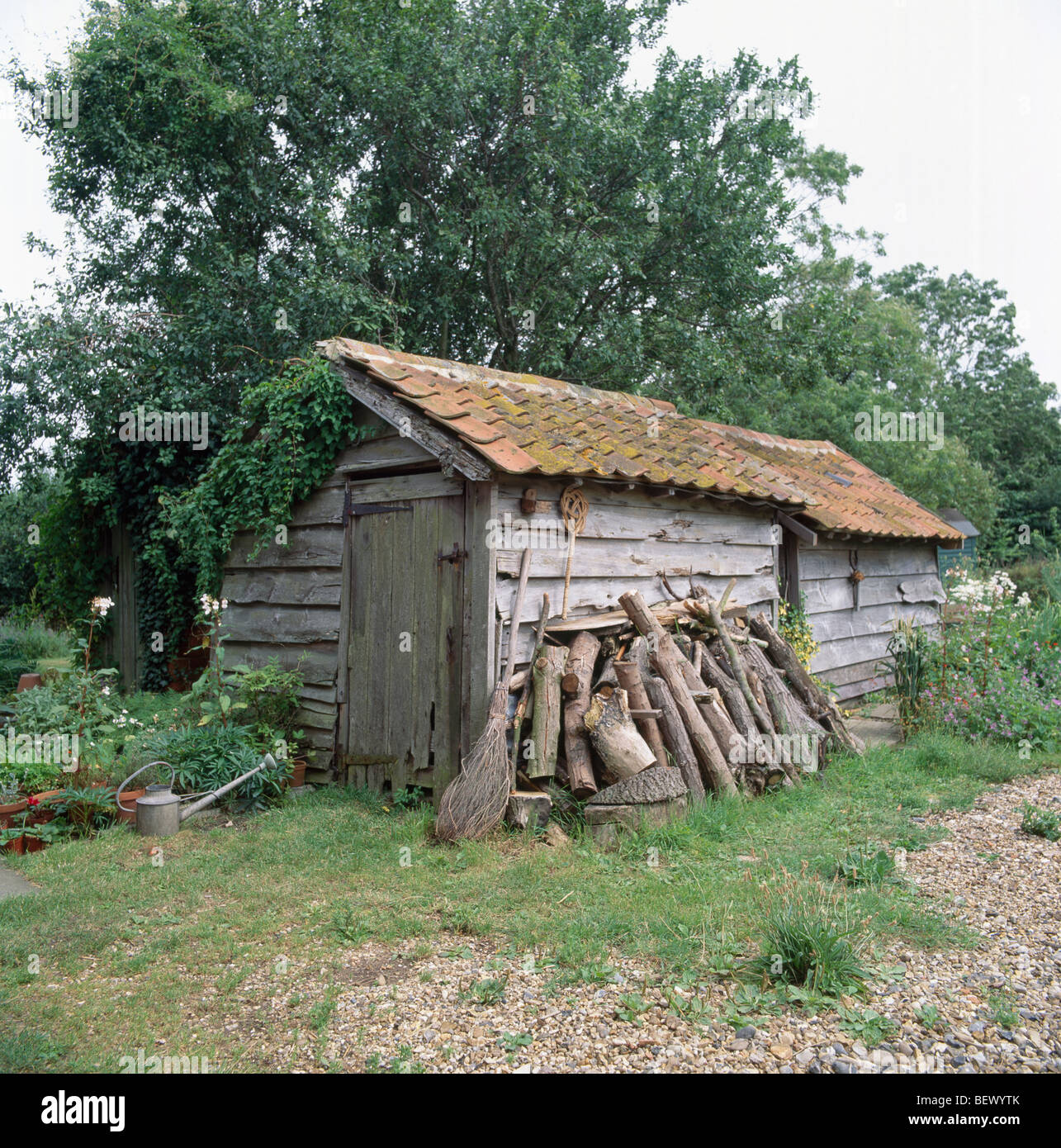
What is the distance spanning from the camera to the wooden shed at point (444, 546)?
264 inches

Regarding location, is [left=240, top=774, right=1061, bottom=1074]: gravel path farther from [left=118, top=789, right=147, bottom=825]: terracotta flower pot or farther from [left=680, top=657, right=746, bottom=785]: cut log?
[left=118, top=789, right=147, bottom=825]: terracotta flower pot

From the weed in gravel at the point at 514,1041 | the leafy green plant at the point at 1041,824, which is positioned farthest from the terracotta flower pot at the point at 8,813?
the leafy green plant at the point at 1041,824

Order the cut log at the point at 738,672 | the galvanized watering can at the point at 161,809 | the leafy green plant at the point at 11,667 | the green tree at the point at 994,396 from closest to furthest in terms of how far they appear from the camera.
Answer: the galvanized watering can at the point at 161,809, the cut log at the point at 738,672, the leafy green plant at the point at 11,667, the green tree at the point at 994,396

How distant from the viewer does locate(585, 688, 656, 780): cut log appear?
19.9 ft

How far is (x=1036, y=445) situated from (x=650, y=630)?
3578cm

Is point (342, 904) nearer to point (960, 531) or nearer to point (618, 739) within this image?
point (618, 739)

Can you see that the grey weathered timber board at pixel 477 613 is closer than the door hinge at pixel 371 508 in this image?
Yes

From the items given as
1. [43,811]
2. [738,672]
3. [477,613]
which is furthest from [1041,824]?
[43,811]

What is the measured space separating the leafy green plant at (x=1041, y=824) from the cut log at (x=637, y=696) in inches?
102

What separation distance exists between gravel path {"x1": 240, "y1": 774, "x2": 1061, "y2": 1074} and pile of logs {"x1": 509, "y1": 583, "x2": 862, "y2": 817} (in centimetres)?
203

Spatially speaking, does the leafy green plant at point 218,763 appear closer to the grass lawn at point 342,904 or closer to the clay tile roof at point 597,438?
the grass lawn at point 342,904

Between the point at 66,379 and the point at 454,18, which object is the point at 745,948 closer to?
the point at 66,379

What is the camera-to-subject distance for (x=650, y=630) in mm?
7160
